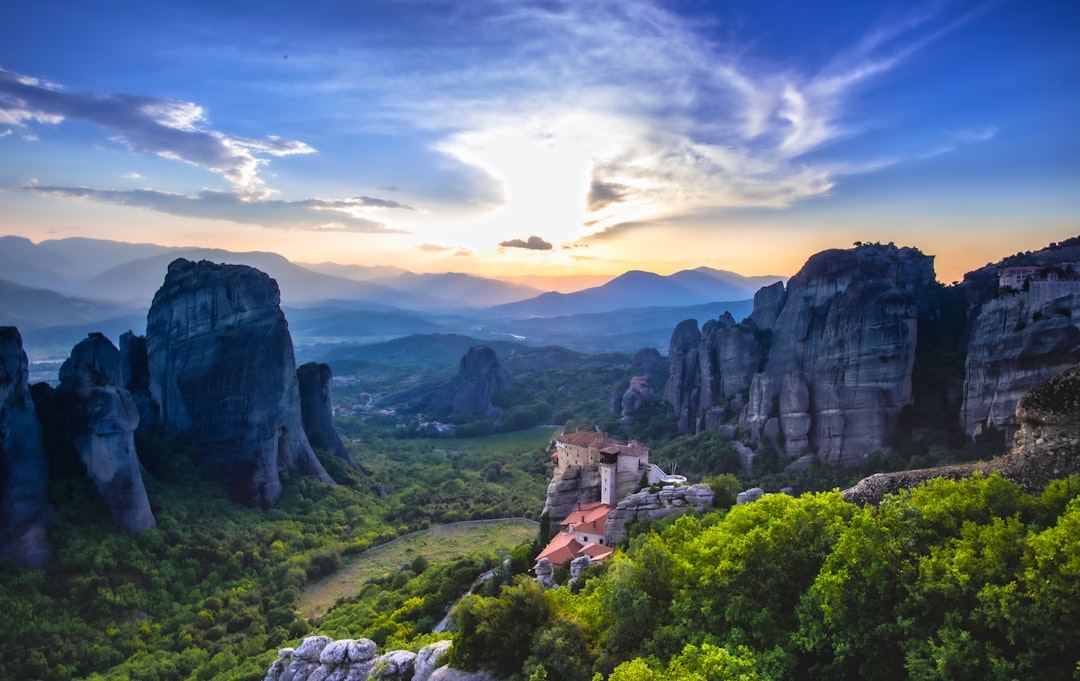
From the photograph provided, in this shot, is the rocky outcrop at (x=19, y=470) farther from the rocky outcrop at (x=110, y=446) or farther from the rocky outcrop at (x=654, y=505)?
the rocky outcrop at (x=654, y=505)

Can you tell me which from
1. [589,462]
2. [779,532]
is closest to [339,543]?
[589,462]

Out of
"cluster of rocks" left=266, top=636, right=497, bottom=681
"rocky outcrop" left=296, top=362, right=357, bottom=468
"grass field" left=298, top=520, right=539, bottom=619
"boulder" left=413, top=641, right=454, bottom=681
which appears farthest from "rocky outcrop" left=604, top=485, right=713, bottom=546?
"rocky outcrop" left=296, top=362, right=357, bottom=468

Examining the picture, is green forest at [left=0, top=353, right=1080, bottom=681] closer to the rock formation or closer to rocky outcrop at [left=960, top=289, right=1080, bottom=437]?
rocky outcrop at [left=960, top=289, right=1080, bottom=437]

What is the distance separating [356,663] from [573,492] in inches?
704

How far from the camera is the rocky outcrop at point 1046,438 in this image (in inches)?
634

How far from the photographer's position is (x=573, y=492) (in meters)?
36.6

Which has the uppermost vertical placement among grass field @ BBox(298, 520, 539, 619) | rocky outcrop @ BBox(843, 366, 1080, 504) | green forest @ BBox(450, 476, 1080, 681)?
rocky outcrop @ BBox(843, 366, 1080, 504)

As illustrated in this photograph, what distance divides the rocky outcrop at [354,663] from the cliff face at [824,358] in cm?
3574

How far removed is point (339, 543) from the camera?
153 ft

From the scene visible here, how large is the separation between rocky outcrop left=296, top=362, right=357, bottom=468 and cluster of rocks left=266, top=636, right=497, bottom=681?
41550 millimetres

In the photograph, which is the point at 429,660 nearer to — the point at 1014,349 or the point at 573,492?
the point at 573,492

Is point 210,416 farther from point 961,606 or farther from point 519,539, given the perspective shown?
point 961,606

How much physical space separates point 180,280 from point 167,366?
22.9 feet

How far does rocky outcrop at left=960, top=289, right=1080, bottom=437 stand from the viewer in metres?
34.4
